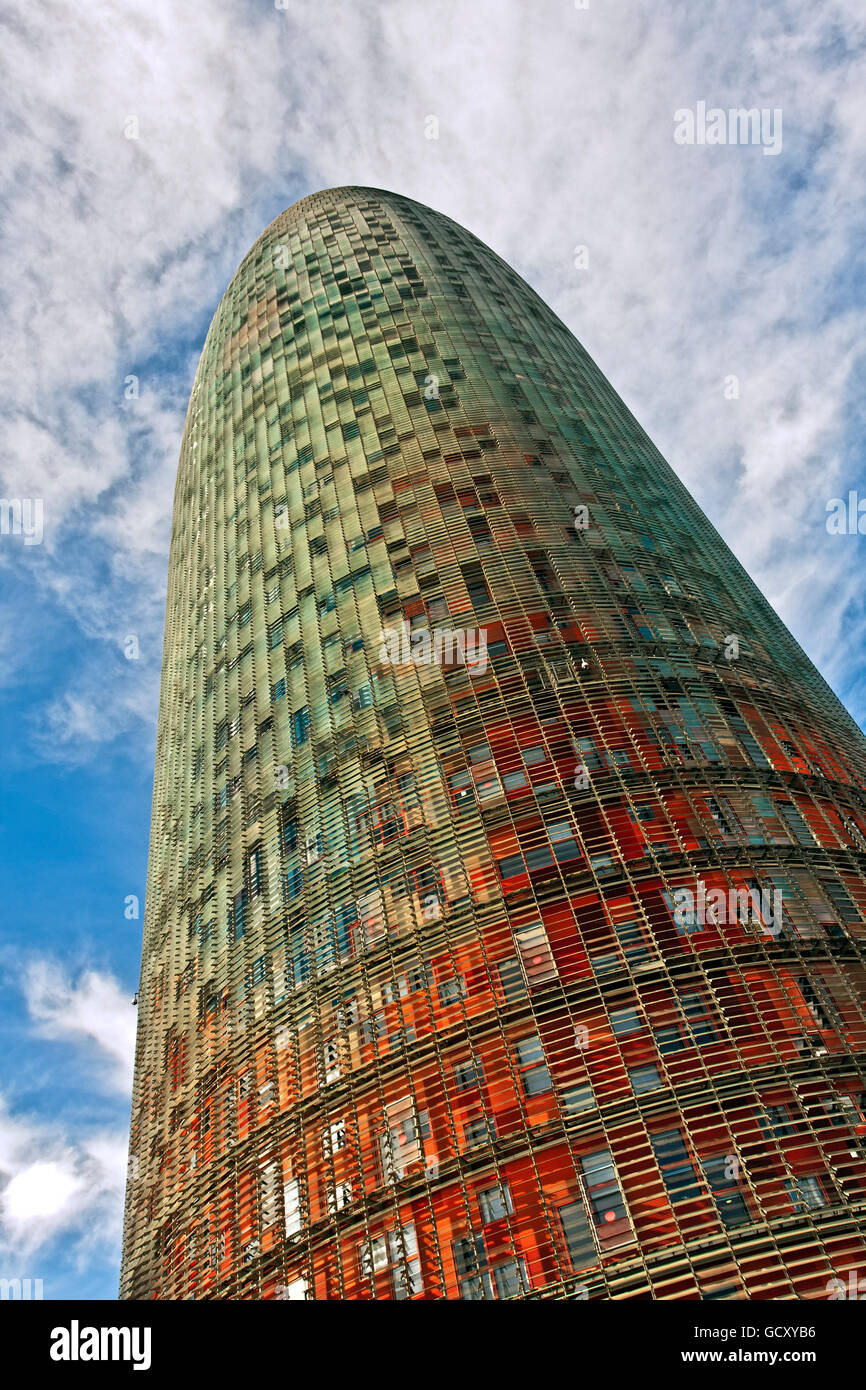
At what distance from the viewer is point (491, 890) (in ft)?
101

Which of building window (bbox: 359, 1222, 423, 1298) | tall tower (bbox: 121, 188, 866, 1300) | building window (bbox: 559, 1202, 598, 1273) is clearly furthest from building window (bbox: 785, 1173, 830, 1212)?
building window (bbox: 359, 1222, 423, 1298)

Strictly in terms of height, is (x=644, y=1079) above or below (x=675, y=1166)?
above

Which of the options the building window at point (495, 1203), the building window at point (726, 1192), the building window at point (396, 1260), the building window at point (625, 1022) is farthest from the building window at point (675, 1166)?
the building window at point (396, 1260)

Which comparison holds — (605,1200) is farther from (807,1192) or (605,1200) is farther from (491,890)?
(491,890)

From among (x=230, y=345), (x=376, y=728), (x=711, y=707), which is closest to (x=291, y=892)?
(x=376, y=728)

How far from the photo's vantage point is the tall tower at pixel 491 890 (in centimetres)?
2402

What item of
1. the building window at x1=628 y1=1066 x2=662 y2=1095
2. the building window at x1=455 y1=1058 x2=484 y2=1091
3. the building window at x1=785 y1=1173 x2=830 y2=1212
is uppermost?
the building window at x1=455 y1=1058 x2=484 y2=1091

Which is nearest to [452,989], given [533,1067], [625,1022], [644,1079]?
[533,1067]

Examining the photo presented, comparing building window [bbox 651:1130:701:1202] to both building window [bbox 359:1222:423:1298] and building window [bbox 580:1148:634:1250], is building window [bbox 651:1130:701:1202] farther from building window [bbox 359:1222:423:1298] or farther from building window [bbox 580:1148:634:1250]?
building window [bbox 359:1222:423:1298]

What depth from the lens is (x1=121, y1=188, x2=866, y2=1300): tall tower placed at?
78.8ft

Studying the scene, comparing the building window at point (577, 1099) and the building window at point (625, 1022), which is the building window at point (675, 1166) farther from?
the building window at point (625, 1022)
